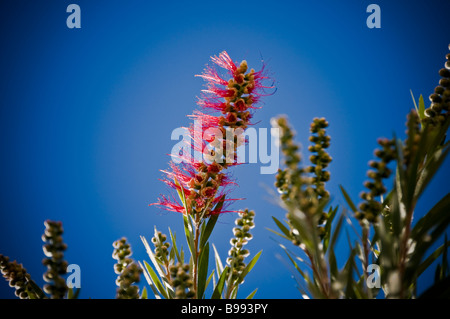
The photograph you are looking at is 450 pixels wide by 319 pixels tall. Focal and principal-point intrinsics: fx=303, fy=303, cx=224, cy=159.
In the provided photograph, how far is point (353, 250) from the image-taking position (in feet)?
1.54

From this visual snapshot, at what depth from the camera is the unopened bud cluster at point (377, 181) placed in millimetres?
409

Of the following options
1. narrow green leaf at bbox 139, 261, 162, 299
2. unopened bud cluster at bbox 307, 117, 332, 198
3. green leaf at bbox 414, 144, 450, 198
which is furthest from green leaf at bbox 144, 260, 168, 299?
Answer: green leaf at bbox 414, 144, 450, 198

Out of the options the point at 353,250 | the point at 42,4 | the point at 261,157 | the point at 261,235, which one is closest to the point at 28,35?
the point at 42,4

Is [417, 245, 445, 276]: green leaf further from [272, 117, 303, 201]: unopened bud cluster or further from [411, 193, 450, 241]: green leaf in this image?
[272, 117, 303, 201]: unopened bud cluster

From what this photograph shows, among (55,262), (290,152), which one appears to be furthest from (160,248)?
(290,152)

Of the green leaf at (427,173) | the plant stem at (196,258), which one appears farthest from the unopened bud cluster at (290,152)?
the plant stem at (196,258)

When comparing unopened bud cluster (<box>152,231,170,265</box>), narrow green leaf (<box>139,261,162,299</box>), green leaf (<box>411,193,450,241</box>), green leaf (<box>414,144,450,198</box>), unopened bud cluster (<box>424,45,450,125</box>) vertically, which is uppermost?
unopened bud cluster (<box>424,45,450,125</box>)

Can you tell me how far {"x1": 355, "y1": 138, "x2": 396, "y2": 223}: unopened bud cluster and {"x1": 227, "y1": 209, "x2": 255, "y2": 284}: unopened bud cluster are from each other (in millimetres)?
329

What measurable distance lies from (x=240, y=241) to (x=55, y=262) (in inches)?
16.2

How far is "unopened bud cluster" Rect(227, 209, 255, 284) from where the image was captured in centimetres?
68

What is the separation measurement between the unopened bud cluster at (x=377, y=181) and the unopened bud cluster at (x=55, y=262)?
0.41 meters

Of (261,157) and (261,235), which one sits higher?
(261,157)
